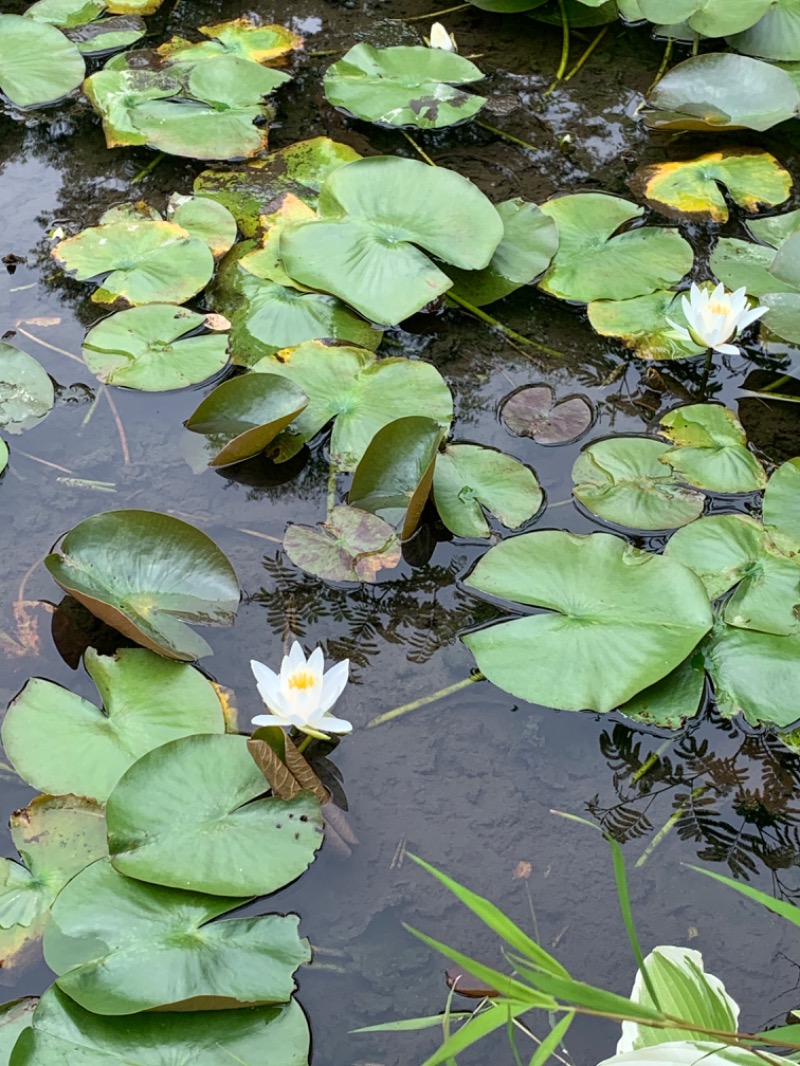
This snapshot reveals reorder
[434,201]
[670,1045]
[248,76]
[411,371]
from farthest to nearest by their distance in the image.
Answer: [248,76], [434,201], [411,371], [670,1045]

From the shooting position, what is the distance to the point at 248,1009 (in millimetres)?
1485

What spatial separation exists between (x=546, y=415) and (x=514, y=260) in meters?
0.59

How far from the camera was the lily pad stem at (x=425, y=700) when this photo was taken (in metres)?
1.87

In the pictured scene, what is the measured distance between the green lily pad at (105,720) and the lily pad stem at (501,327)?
4.20ft

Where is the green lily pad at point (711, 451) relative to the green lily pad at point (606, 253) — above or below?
below

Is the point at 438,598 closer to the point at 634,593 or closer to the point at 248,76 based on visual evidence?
the point at 634,593

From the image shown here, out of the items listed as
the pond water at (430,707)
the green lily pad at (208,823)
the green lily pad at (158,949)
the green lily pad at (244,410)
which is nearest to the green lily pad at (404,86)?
the pond water at (430,707)

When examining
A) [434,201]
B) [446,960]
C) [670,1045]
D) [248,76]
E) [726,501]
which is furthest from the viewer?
[248,76]

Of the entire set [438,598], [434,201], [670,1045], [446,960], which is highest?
[434,201]

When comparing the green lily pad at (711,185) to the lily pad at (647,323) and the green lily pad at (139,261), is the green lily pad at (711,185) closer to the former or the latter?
the lily pad at (647,323)

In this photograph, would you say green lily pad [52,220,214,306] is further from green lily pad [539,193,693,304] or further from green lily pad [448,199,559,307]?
green lily pad [539,193,693,304]

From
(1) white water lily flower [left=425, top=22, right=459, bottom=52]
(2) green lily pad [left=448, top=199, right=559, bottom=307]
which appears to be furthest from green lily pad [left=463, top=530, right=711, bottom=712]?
(1) white water lily flower [left=425, top=22, right=459, bottom=52]

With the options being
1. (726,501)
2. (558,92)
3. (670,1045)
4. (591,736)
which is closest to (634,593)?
(591,736)

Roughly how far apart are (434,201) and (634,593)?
1.36 meters
